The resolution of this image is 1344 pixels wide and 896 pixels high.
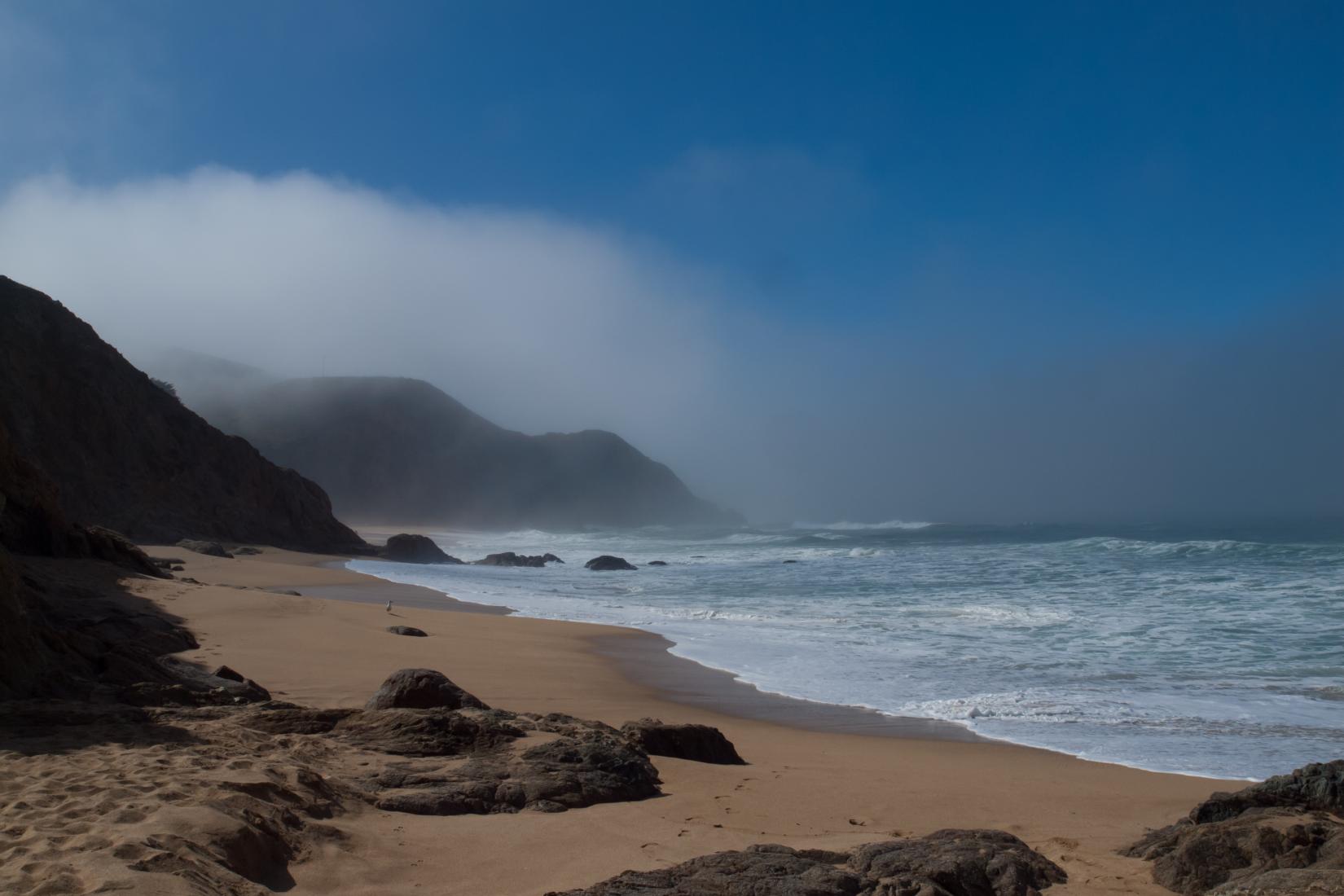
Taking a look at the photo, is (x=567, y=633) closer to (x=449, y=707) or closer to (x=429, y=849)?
(x=449, y=707)

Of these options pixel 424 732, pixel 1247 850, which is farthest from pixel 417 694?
pixel 1247 850

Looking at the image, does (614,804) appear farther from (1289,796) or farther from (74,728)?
(1289,796)

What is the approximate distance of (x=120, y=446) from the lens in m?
29.9

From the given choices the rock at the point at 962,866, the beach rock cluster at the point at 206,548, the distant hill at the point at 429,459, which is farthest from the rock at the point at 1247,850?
the distant hill at the point at 429,459

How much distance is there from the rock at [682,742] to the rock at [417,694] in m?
1.23

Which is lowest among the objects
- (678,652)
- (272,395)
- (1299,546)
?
(678,652)

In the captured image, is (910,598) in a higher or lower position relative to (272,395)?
lower

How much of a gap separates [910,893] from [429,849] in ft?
6.86

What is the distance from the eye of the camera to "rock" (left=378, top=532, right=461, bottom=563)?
35656 millimetres

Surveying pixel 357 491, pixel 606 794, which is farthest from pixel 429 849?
pixel 357 491

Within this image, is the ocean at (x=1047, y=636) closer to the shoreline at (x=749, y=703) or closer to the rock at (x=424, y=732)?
the shoreline at (x=749, y=703)

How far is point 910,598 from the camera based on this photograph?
18.8 metres

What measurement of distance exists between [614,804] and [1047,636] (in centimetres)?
1071

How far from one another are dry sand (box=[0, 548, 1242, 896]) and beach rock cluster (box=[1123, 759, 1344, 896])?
0.69 ft
